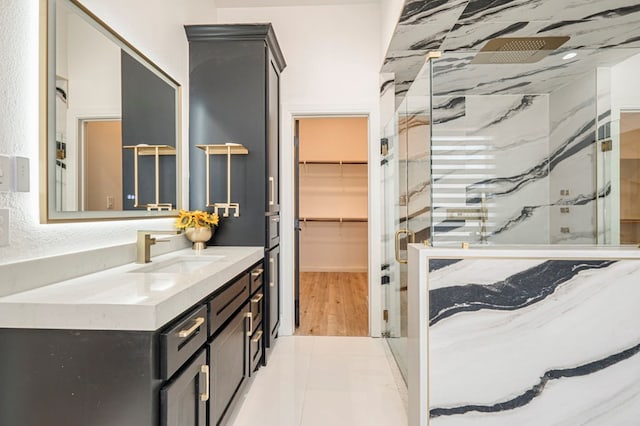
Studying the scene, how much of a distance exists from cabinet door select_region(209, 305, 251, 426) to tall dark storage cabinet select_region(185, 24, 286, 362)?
629 mm

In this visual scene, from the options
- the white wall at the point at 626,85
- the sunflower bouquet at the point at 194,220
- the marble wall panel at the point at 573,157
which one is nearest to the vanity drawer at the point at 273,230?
the sunflower bouquet at the point at 194,220

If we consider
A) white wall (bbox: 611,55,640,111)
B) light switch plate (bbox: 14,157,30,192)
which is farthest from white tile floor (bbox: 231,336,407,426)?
white wall (bbox: 611,55,640,111)

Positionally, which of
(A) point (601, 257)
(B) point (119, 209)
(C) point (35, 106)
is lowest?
(A) point (601, 257)

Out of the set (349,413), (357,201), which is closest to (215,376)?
(349,413)

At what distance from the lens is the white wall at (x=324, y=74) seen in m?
3.24

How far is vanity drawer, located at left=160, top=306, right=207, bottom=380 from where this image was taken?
113cm

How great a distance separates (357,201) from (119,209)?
4.34 metres

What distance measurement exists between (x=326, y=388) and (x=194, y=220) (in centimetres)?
146

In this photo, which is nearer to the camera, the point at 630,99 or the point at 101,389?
the point at 101,389

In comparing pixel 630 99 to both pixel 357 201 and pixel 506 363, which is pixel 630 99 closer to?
pixel 506 363

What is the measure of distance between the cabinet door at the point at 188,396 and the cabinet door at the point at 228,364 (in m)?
0.10

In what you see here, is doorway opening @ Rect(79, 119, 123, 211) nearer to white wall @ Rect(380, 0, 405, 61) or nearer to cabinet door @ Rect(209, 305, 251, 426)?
cabinet door @ Rect(209, 305, 251, 426)

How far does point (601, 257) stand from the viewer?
5.20 ft

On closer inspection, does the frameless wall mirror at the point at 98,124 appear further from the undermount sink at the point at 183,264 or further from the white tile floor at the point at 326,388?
the white tile floor at the point at 326,388
